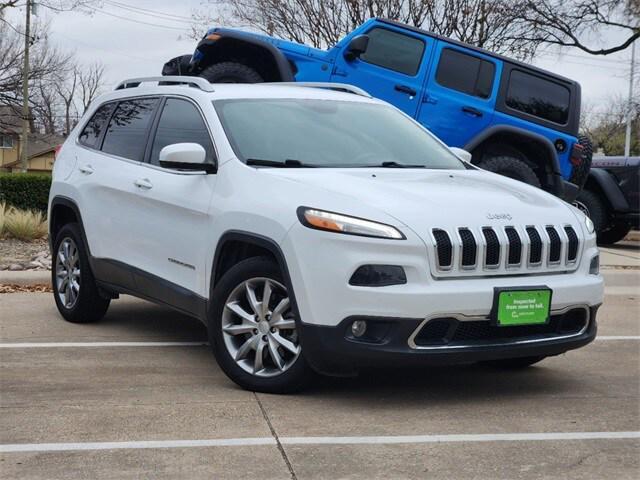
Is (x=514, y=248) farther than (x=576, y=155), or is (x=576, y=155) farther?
(x=576, y=155)

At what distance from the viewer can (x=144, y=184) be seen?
6.84 metres

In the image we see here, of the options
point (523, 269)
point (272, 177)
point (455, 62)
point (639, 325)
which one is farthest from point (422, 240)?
point (455, 62)

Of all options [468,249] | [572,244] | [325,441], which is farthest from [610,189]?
[325,441]

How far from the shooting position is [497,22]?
91.2 ft

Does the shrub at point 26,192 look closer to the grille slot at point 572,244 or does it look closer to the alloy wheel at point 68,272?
the alloy wheel at point 68,272

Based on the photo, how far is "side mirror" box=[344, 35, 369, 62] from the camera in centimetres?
1192

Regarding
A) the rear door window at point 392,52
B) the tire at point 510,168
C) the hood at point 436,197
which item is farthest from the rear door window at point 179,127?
the tire at point 510,168

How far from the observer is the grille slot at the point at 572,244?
5.82 meters

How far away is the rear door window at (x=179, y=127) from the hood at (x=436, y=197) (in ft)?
2.62

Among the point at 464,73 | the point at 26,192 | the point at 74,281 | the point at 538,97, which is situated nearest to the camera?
the point at 74,281

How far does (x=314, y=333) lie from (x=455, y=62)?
25.1ft

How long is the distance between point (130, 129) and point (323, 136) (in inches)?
64.3

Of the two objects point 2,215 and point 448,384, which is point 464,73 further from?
point 448,384

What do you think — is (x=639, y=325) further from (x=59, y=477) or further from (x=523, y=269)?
(x=59, y=477)
